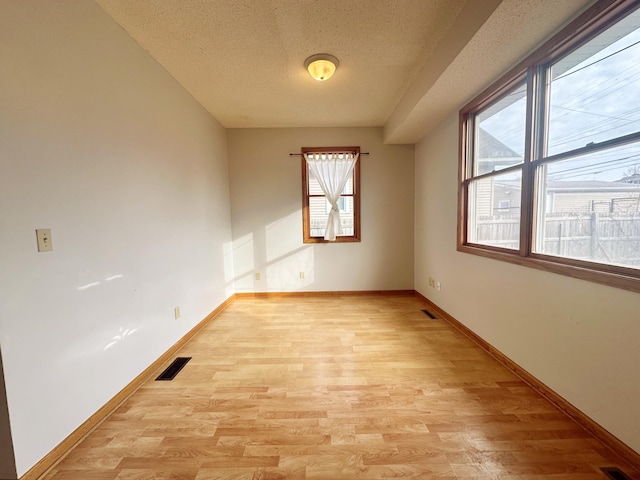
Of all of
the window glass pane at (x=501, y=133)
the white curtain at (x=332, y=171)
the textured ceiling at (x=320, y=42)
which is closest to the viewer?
the textured ceiling at (x=320, y=42)

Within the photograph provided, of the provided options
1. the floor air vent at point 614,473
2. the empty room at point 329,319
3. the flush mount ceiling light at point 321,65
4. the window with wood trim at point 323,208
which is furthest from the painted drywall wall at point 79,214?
the floor air vent at point 614,473

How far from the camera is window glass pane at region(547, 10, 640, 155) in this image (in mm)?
1158

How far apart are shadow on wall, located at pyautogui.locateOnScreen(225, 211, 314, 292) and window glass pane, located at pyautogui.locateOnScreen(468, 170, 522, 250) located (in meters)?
2.17

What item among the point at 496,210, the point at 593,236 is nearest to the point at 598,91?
the point at 593,236

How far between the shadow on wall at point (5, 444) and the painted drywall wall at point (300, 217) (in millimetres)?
2646

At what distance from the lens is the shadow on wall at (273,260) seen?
361 cm

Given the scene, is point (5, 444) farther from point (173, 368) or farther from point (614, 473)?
point (614, 473)

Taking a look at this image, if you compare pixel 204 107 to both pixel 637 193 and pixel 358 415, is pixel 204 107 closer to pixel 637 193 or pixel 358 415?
pixel 358 415

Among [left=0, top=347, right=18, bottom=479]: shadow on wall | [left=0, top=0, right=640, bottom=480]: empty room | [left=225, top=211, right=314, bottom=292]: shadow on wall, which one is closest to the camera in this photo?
[left=0, top=347, right=18, bottom=479]: shadow on wall

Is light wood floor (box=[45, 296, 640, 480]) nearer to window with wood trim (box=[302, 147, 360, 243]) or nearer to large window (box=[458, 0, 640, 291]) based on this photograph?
large window (box=[458, 0, 640, 291])

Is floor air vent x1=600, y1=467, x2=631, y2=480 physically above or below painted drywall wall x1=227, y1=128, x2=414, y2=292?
below

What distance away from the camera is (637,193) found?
1.16 meters

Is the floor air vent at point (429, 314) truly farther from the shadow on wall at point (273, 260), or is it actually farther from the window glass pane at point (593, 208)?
the shadow on wall at point (273, 260)

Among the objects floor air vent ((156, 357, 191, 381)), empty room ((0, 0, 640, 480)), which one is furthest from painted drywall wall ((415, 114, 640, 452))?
floor air vent ((156, 357, 191, 381))
